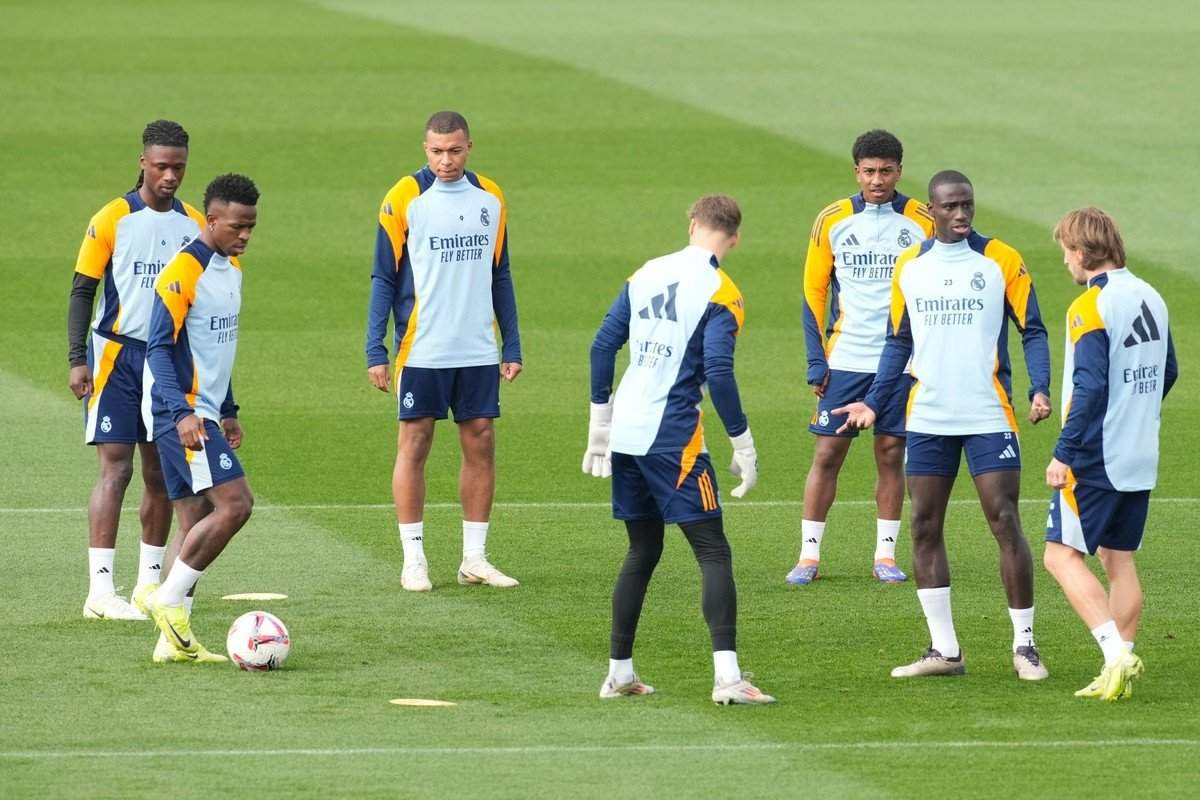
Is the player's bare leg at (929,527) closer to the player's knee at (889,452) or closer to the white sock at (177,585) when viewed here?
the player's knee at (889,452)

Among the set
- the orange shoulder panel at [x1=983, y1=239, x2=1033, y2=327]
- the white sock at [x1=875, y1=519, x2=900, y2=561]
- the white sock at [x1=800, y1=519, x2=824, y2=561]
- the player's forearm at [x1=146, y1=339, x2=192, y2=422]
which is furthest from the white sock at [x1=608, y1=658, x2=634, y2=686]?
the white sock at [x1=875, y1=519, x2=900, y2=561]

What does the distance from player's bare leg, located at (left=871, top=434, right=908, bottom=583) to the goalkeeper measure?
2716mm

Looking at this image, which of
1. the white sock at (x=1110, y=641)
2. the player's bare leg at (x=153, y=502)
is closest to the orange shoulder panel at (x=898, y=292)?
the white sock at (x=1110, y=641)

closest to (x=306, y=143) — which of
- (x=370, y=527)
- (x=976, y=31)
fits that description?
(x=976, y=31)

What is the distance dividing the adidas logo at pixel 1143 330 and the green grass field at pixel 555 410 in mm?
1387

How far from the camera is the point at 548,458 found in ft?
47.4

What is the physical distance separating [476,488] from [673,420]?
282 centimetres

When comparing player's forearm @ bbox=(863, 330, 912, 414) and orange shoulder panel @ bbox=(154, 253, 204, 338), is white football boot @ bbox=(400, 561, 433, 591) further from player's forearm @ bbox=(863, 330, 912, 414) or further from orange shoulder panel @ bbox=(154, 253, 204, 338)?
player's forearm @ bbox=(863, 330, 912, 414)

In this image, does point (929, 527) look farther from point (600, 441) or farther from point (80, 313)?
point (80, 313)

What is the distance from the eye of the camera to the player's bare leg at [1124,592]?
28.2 feet

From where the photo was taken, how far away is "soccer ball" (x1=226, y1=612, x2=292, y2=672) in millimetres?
8828

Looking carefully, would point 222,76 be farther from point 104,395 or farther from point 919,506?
point 919,506

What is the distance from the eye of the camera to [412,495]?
10.8 m

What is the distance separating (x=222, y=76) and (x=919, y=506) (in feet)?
73.5
